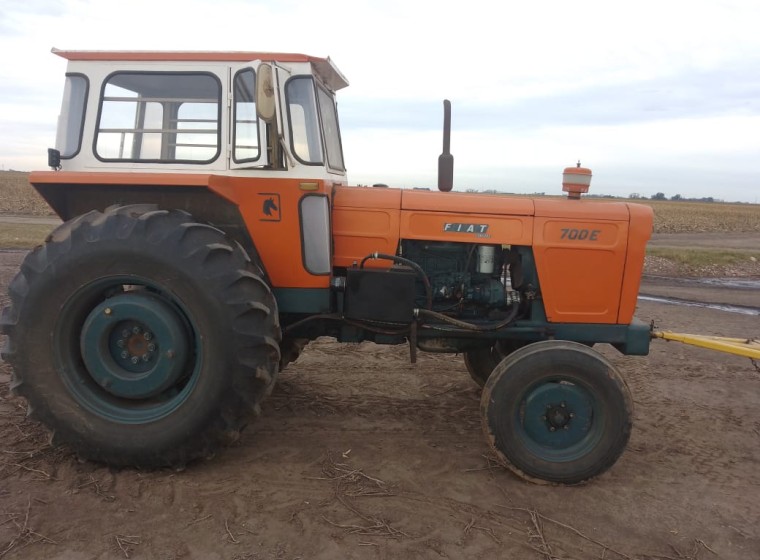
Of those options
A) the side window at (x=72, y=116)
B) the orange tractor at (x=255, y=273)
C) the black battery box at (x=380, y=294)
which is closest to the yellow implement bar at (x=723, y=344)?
the orange tractor at (x=255, y=273)

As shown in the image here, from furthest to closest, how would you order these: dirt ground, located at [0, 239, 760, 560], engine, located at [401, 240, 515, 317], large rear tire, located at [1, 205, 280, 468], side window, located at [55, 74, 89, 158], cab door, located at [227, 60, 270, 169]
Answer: engine, located at [401, 240, 515, 317]
side window, located at [55, 74, 89, 158]
cab door, located at [227, 60, 270, 169]
large rear tire, located at [1, 205, 280, 468]
dirt ground, located at [0, 239, 760, 560]

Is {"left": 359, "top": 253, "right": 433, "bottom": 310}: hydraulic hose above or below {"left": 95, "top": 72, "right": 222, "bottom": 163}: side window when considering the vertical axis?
below

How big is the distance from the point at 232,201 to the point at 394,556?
2.35m

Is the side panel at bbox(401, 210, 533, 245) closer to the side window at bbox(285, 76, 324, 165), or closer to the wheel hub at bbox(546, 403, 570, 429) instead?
the side window at bbox(285, 76, 324, 165)

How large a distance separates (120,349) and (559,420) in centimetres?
283

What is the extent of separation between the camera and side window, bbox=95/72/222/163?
3.89 metres

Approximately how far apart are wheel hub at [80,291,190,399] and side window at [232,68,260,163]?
1.10 m

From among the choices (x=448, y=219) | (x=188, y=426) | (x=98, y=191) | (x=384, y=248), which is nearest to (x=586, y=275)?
(x=448, y=219)

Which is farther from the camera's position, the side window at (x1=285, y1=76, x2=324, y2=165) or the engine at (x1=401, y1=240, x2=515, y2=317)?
the engine at (x1=401, y1=240, x2=515, y2=317)

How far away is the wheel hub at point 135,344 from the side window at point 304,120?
53.6 inches

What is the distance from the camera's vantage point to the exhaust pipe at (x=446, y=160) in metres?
4.06

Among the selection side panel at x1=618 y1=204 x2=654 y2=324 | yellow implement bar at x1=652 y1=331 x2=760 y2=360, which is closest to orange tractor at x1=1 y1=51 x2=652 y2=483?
side panel at x1=618 y1=204 x2=654 y2=324

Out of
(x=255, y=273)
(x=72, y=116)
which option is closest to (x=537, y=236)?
(x=255, y=273)

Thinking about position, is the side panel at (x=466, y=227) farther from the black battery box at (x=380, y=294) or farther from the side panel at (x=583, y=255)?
the black battery box at (x=380, y=294)
